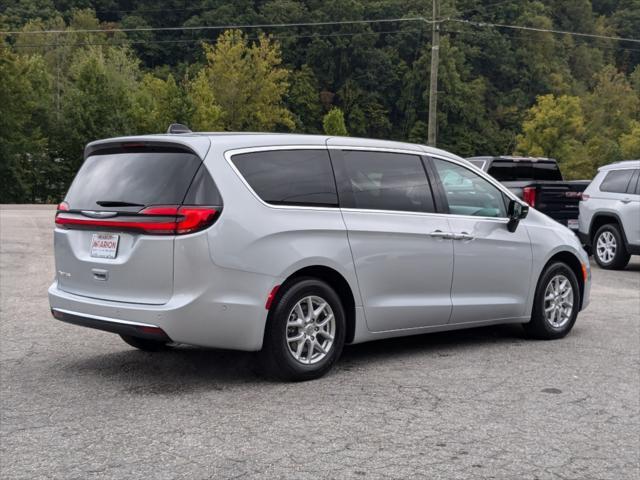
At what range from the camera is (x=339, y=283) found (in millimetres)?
6586

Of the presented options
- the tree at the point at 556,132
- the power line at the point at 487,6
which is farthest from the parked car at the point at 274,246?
the power line at the point at 487,6

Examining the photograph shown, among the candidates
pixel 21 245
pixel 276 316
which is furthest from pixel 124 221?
pixel 21 245

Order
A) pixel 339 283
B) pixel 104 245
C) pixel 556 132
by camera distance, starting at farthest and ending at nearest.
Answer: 1. pixel 556 132
2. pixel 339 283
3. pixel 104 245

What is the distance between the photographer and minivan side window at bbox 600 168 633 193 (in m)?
15.4

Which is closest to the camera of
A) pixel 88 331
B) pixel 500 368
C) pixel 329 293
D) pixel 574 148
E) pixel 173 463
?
pixel 173 463

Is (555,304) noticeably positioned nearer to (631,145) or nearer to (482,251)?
(482,251)

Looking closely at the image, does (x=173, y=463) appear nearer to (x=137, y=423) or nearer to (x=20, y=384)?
(x=137, y=423)

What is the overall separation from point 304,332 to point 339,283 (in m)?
0.53

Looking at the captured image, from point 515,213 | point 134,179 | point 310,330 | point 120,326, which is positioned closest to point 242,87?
point 515,213

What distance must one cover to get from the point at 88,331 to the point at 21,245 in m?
10.6

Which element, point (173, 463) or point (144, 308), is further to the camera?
point (144, 308)

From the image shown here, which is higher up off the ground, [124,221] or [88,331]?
[124,221]

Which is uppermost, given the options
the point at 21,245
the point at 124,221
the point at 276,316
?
the point at 124,221

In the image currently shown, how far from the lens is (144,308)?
19.2 ft
